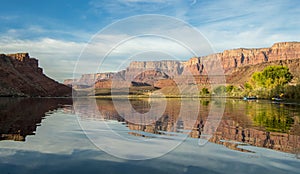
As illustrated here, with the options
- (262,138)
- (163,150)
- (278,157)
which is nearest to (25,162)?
(163,150)

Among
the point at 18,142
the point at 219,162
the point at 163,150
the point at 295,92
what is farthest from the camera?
the point at 295,92

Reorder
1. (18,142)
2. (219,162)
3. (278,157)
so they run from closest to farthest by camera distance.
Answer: (219,162) < (278,157) < (18,142)

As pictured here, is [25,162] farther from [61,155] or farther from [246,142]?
[246,142]

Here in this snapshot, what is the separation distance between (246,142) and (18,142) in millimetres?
10971

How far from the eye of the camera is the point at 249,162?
1027 centimetres

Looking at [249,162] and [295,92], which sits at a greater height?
[295,92]

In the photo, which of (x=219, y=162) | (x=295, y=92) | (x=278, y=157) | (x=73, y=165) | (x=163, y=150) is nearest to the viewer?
(x=73, y=165)

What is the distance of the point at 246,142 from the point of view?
569 inches

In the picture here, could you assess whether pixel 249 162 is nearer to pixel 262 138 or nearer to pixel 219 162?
pixel 219 162

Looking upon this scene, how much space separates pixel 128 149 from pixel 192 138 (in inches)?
176

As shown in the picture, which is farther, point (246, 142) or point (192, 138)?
point (192, 138)

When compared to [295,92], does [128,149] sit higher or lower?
lower

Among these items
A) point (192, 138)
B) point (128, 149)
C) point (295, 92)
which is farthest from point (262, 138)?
point (295, 92)

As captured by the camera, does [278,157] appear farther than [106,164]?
Yes
